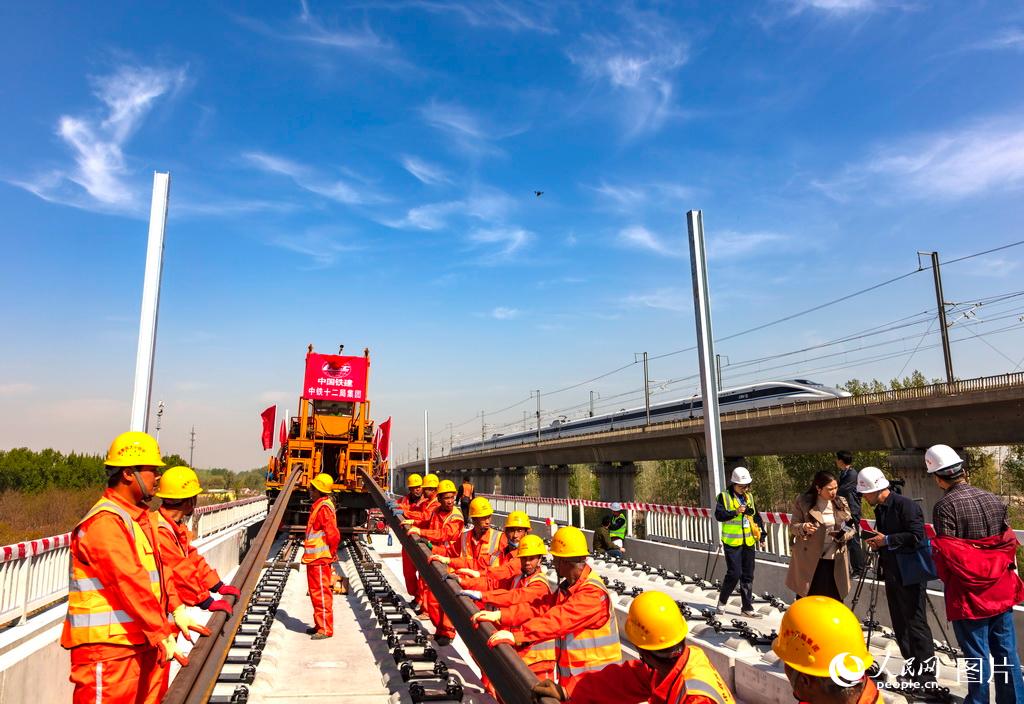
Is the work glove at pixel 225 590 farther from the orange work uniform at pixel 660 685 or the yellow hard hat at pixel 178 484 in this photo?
the orange work uniform at pixel 660 685

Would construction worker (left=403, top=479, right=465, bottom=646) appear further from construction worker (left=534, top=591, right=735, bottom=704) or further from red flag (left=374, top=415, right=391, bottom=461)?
red flag (left=374, top=415, right=391, bottom=461)

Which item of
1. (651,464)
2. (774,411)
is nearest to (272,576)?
(774,411)

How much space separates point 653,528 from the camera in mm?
13656

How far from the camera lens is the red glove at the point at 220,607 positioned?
14.5ft

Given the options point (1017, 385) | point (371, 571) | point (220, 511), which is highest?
point (1017, 385)

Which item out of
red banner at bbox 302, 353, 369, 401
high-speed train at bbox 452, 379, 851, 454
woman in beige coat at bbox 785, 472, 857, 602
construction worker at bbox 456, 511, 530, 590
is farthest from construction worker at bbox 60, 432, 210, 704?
high-speed train at bbox 452, 379, 851, 454

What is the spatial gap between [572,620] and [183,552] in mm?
2684

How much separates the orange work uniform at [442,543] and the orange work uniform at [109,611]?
15.3 ft

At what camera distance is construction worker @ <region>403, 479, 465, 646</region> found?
26.3 ft

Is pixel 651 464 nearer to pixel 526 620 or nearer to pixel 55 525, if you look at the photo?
pixel 55 525

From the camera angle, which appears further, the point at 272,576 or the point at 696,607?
the point at 272,576

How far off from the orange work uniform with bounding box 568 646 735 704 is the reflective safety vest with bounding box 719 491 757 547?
5.15 metres

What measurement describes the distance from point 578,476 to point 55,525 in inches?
2916

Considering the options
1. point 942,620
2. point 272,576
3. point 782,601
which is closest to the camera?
point 942,620
